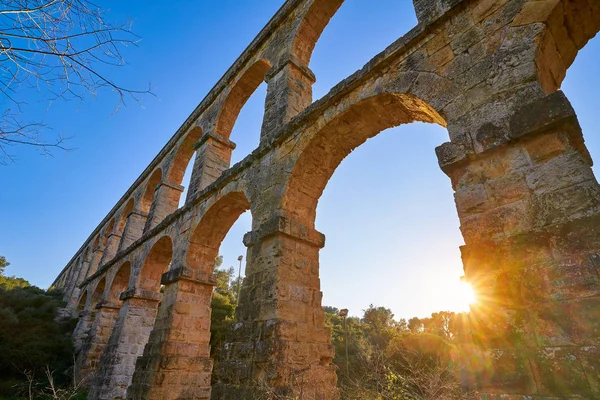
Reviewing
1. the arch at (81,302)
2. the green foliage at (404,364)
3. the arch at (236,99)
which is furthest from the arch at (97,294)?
the green foliage at (404,364)

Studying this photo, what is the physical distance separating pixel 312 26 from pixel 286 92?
199 cm

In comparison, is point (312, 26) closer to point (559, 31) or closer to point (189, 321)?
point (559, 31)

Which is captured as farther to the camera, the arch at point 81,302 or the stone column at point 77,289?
the stone column at point 77,289

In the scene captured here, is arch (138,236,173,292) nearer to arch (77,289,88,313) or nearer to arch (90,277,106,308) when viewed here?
arch (90,277,106,308)

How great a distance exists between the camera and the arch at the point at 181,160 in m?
10.4

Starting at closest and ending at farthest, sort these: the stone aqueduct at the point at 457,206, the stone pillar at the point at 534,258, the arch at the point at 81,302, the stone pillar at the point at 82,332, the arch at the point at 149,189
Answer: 1. the stone pillar at the point at 534,258
2. the stone aqueduct at the point at 457,206
3. the stone pillar at the point at 82,332
4. the arch at the point at 149,189
5. the arch at the point at 81,302

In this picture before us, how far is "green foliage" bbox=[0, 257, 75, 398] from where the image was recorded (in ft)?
26.7

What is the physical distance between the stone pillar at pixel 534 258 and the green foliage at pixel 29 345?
28.1 feet

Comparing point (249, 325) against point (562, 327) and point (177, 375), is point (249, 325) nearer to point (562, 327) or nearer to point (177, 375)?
point (177, 375)

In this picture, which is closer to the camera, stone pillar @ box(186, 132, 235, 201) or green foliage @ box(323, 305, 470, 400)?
green foliage @ box(323, 305, 470, 400)

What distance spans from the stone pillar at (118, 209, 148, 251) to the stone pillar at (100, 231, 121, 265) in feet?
8.02

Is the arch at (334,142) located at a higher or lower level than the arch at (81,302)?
higher

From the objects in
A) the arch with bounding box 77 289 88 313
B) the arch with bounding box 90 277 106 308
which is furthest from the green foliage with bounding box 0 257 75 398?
the arch with bounding box 90 277 106 308

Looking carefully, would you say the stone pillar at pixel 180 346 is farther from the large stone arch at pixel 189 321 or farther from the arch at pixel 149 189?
the arch at pixel 149 189
